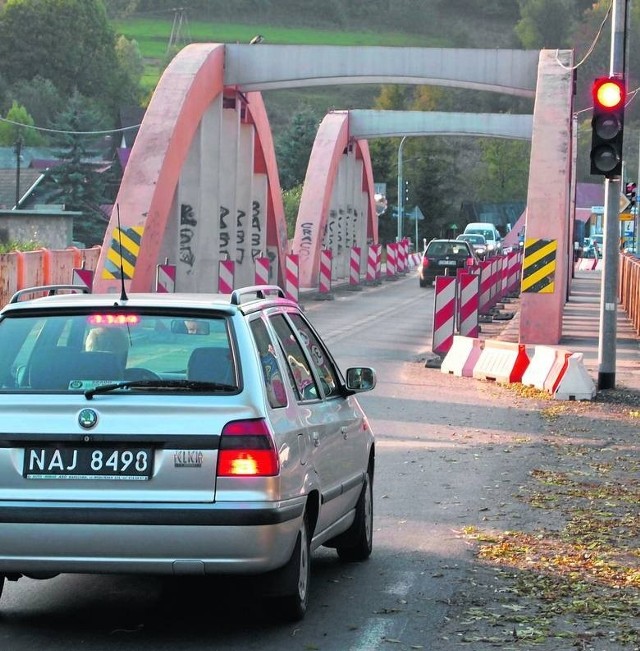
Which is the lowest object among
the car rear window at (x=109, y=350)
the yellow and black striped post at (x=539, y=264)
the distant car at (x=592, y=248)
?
the distant car at (x=592, y=248)

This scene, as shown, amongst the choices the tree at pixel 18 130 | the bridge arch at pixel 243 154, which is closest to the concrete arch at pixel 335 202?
the bridge arch at pixel 243 154

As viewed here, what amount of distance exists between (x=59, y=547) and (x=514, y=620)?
7.01ft

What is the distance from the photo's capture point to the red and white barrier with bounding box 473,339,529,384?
19609mm

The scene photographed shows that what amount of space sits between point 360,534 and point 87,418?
7.84ft

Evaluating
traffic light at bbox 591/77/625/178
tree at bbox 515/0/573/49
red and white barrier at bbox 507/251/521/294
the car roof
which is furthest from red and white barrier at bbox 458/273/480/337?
tree at bbox 515/0/573/49

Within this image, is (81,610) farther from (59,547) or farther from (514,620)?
→ (514,620)

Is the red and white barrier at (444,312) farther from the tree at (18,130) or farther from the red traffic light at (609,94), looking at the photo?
the tree at (18,130)

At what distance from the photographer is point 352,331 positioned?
96.3 feet

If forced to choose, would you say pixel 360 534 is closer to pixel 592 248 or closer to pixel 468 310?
pixel 468 310

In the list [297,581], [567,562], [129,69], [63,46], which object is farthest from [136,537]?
[129,69]

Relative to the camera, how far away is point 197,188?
32.7 meters

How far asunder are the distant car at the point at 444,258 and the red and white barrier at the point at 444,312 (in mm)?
25660

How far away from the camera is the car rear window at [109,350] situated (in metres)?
6.66

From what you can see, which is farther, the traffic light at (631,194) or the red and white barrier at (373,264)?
the traffic light at (631,194)
